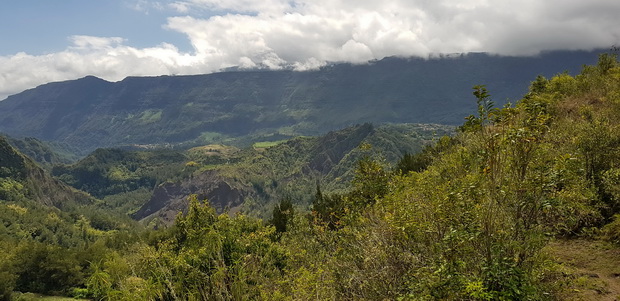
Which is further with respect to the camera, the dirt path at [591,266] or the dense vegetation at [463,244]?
the dirt path at [591,266]

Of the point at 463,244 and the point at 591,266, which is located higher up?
the point at 463,244

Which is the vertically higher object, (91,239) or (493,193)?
(493,193)

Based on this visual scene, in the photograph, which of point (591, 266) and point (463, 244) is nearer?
point (463, 244)

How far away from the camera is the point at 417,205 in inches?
365

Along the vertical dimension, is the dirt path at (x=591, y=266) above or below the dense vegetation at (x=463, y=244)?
below

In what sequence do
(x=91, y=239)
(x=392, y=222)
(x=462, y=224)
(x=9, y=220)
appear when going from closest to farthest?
1. (x=462, y=224)
2. (x=392, y=222)
3. (x=9, y=220)
4. (x=91, y=239)

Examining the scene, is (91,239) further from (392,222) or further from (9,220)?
(392,222)

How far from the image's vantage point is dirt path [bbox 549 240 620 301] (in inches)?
412

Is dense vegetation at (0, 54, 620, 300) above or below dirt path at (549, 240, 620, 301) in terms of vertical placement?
above

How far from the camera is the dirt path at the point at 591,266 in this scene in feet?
34.3

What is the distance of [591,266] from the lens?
12773 millimetres

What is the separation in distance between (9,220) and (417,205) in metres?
216

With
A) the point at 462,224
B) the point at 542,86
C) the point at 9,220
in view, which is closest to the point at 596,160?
the point at 462,224

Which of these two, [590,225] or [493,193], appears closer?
[493,193]
